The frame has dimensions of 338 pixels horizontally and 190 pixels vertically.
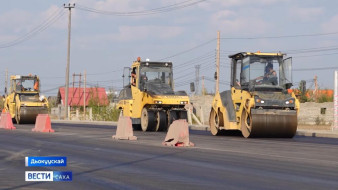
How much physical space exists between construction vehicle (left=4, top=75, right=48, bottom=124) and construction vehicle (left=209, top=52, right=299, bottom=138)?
19.6 metres

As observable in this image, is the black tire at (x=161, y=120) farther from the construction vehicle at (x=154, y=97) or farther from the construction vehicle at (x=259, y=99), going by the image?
the construction vehicle at (x=259, y=99)

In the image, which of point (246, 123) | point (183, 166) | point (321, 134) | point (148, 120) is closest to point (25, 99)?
point (148, 120)

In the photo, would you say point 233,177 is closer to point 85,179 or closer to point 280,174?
point 280,174

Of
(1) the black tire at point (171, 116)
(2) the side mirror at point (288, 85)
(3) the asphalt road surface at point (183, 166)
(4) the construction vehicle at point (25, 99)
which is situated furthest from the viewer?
(4) the construction vehicle at point (25, 99)

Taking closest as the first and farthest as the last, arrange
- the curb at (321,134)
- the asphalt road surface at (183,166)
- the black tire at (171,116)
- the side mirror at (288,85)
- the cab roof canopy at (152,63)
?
1. the asphalt road surface at (183,166)
2. the side mirror at (288,85)
3. the curb at (321,134)
4. the black tire at (171,116)
5. the cab roof canopy at (152,63)

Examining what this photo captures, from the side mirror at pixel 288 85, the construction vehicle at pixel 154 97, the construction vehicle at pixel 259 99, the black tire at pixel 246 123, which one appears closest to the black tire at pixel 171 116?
the construction vehicle at pixel 154 97

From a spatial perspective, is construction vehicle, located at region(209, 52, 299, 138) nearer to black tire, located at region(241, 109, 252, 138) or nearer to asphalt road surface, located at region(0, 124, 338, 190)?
black tire, located at region(241, 109, 252, 138)

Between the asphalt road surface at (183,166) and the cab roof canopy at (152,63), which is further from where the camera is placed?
the cab roof canopy at (152,63)

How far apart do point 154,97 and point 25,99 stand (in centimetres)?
1536

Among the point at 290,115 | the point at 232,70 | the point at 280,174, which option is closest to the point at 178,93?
the point at 232,70

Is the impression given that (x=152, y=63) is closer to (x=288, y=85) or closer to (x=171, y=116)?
(x=171, y=116)

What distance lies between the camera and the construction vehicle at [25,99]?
4303 cm

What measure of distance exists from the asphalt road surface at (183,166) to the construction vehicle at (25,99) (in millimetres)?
22802

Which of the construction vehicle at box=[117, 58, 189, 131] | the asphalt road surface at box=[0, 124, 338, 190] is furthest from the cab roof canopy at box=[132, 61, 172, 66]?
the asphalt road surface at box=[0, 124, 338, 190]
